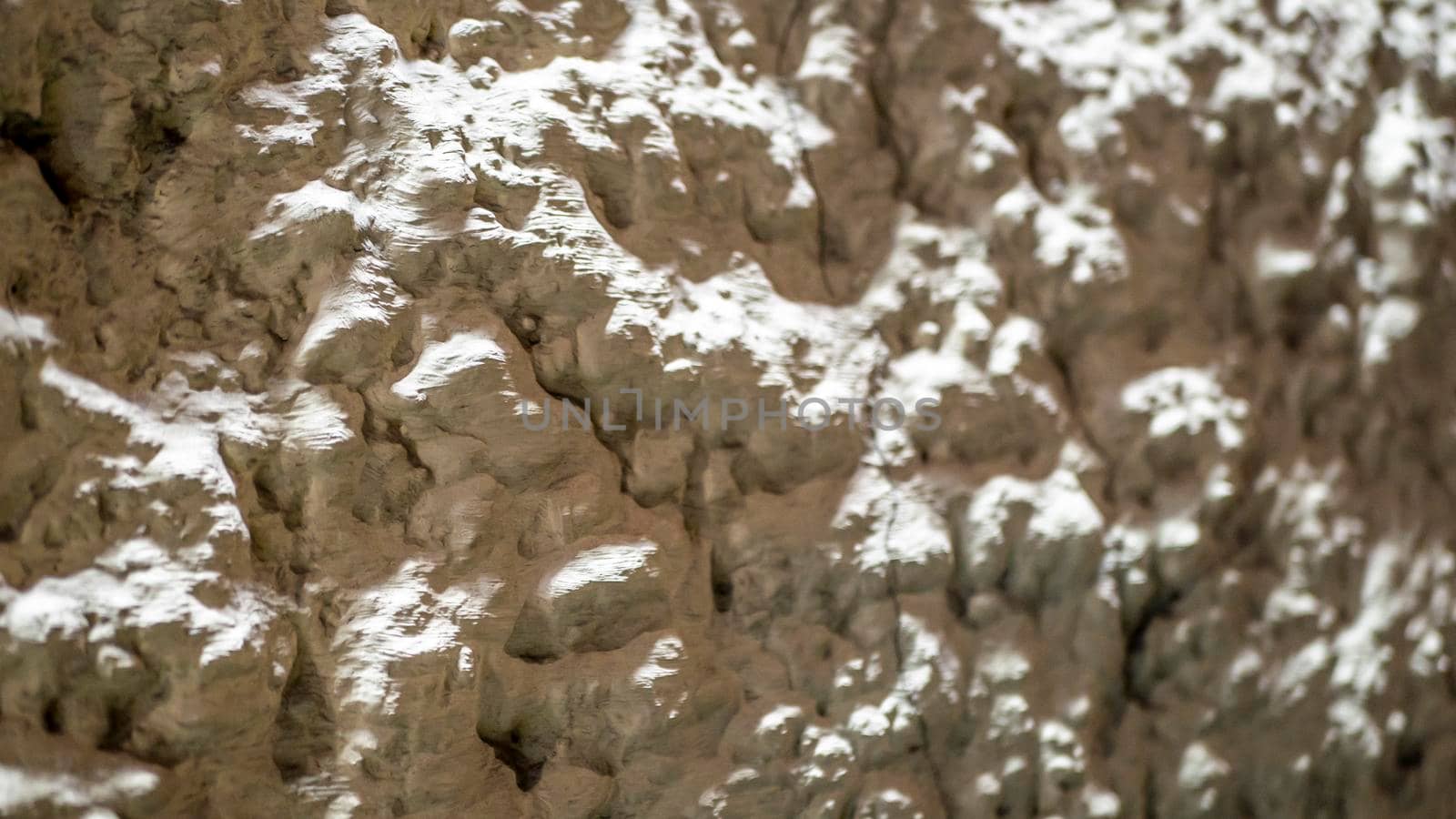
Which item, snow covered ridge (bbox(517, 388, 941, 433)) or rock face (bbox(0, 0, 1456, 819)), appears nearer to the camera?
rock face (bbox(0, 0, 1456, 819))

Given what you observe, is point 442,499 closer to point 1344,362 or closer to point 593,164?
point 593,164

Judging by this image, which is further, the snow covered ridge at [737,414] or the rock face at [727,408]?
the snow covered ridge at [737,414]

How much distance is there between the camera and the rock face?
2.39 feet

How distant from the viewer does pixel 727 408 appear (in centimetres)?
90

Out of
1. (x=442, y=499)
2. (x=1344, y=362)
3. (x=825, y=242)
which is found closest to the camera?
(x=442, y=499)

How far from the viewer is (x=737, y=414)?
907 millimetres

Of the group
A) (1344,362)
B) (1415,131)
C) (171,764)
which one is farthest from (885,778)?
(1415,131)

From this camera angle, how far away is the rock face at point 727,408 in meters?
0.73

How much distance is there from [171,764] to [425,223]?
0.40 m

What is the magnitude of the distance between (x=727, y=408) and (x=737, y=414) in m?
0.01

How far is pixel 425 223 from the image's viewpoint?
0.81m

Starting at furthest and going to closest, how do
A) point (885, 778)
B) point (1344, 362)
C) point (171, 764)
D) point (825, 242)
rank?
point (1344, 362), point (825, 242), point (885, 778), point (171, 764)

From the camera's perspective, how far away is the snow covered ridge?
85cm

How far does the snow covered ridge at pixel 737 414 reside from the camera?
2.80 feet
